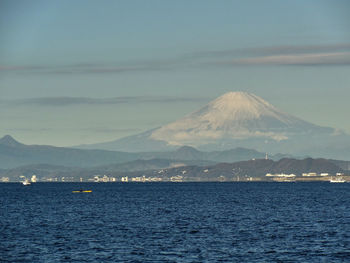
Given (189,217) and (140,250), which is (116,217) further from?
(140,250)

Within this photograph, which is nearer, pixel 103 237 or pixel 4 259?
pixel 4 259

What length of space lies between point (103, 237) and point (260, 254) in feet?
A: 97.1

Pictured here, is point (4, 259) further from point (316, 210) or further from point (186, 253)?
point (316, 210)

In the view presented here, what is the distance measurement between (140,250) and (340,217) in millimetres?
67465

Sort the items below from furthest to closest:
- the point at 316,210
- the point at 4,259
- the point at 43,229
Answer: the point at 316,210
the point at 43,229
the point at 4,259

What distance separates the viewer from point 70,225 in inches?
5408

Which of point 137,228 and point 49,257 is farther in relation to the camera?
point 137,228

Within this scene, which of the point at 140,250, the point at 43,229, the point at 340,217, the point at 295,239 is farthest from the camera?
the point at 340,217

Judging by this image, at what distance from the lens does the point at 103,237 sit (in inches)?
4592

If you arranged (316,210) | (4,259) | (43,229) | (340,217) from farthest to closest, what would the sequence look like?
(316,210), (340,217), (43,229), (4,259)

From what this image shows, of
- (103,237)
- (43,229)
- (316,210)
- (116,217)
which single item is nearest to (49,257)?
(103,237)

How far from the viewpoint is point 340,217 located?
156m

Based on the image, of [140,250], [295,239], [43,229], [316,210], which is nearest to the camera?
[140,250]

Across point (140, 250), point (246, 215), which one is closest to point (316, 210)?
point (246, 215)
